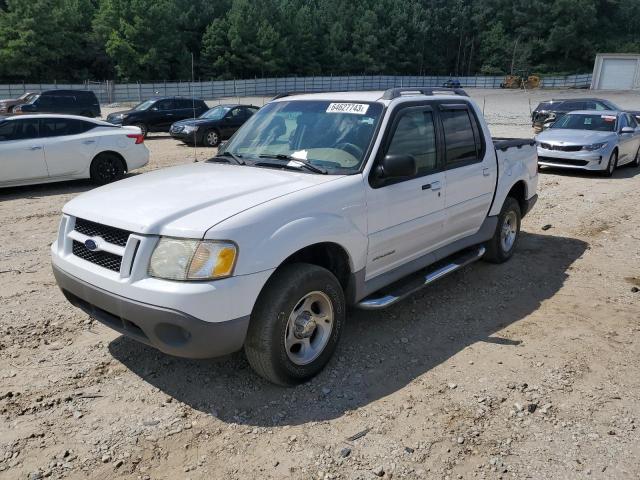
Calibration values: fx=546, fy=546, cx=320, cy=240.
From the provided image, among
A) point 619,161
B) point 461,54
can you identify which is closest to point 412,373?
point 619,161

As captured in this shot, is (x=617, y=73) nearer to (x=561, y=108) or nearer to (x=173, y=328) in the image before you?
(x=561, y=108)

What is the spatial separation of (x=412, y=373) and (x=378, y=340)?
0.53m

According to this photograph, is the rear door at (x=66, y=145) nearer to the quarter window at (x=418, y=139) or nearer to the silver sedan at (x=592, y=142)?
the quarter window at (x=418, y=139)

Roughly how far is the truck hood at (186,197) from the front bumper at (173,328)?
1.46ft

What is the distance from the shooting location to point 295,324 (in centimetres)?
361

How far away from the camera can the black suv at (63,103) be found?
2273cm

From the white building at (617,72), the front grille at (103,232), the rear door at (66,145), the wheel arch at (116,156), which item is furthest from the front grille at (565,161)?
the white building at (617,72)

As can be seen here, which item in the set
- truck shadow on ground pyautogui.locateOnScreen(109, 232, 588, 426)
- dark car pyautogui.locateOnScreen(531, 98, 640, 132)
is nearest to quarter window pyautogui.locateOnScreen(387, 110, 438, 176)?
truck shadow on ground pyautogui.locateOnScreen(109, 232, 588, 426)

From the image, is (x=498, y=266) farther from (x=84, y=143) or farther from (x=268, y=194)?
(x=84, y=143)

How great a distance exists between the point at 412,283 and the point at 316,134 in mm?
1449

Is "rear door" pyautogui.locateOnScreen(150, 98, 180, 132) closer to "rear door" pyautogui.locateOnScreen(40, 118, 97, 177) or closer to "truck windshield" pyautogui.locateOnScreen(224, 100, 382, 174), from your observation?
"rear door" pyautogui.locateOnScreen(40, 118, 97, 177)

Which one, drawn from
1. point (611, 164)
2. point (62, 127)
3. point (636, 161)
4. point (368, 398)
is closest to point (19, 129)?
point (62, 127)

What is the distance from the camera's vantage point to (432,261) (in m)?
4.84

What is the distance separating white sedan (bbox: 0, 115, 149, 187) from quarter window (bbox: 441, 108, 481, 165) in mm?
7810
